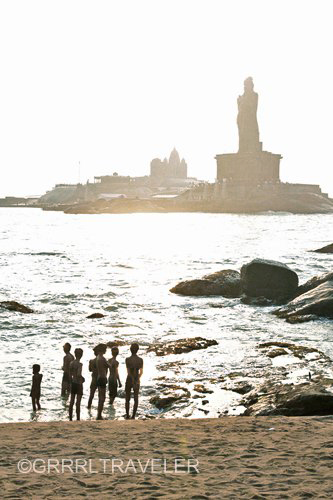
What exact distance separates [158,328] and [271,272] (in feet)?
26.6

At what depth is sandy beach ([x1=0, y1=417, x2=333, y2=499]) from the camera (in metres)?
6.71

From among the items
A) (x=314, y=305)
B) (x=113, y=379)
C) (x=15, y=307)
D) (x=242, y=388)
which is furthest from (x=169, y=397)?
(x=15, y=307)

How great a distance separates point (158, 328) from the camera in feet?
67.6

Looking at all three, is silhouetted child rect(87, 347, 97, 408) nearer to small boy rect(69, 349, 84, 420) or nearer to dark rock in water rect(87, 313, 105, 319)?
small boy rect(69, 349, 84, 420)

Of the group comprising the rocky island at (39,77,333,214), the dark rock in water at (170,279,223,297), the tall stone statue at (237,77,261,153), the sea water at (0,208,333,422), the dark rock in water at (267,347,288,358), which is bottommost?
the sea water at (0,208,333,422)

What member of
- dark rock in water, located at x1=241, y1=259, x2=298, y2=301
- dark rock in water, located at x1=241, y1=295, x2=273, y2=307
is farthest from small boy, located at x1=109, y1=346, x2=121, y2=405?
dark rock in water, located at x1=241, y1=259, x2=298, y2=301

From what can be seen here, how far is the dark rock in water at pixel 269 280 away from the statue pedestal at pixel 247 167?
151m

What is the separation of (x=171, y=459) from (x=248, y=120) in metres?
169

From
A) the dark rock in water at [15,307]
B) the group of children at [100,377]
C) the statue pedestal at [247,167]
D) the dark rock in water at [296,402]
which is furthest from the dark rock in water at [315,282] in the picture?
the statue pedestal at [247,167]

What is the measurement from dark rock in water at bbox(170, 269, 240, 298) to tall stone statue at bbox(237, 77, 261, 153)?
147m

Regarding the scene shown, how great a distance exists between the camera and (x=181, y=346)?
1705 cm

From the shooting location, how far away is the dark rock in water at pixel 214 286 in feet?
91.5

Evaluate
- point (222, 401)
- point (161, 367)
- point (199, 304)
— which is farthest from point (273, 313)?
point (222, 401)

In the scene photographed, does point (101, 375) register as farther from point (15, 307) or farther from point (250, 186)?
point (250, 186)
